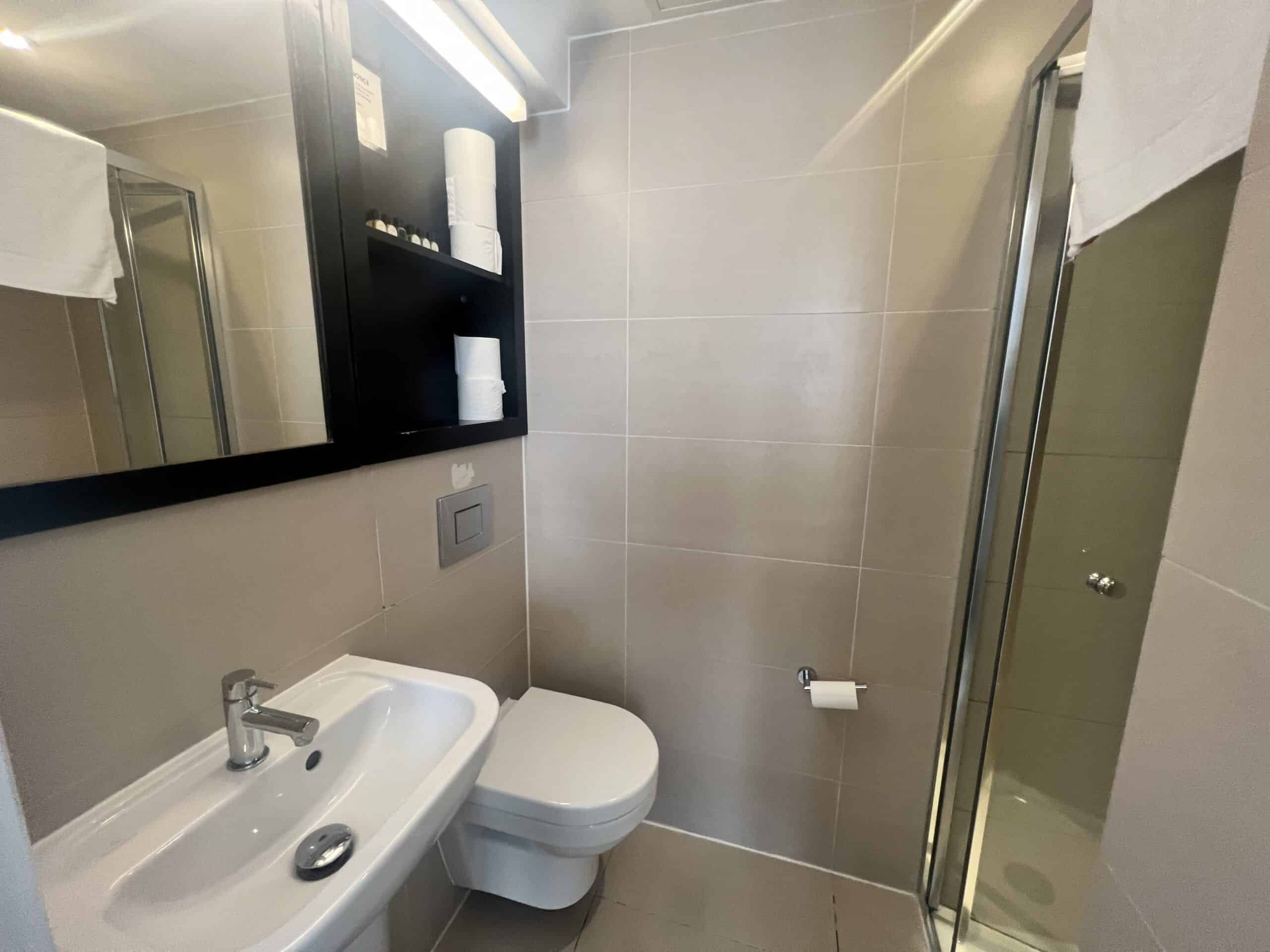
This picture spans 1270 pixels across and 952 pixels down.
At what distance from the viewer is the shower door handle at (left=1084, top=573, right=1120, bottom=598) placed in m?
1.04

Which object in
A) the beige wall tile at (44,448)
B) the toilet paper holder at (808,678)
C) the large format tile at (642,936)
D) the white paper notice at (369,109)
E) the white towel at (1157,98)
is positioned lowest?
the large format tile at (642,936)

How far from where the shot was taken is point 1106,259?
3.13ft

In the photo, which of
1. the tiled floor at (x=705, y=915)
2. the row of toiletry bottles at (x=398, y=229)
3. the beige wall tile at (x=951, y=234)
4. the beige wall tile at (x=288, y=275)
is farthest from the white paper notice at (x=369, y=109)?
the tiled floor at (x=705, y=915)

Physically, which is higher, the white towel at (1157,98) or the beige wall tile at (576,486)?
the white towel at (1157,98)

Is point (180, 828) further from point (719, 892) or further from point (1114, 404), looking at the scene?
point (1114, 404)

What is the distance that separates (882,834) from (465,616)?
4.25 ft

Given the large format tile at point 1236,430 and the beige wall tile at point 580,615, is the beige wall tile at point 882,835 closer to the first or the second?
the beige wall tile at point 580,615

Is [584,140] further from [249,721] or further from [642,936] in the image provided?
[642,936]

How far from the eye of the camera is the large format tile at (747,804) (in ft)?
4.53

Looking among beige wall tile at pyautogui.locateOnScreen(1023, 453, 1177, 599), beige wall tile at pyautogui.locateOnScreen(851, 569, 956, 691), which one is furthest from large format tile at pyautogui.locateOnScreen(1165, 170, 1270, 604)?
beige wall tile at pyautogui.locateOnScreen(851, 569, 956, 691)

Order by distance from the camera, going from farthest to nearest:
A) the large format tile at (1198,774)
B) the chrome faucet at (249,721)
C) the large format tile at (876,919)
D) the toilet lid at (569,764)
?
the large format tile at (876,919) → the toilet lid at (569,764) → the chrome faucet at (249,721) → the large format tile at (1198,774)

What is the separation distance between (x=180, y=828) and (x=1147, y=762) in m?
1.06

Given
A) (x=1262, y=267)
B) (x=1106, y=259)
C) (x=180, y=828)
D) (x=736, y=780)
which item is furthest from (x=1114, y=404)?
(x=180, y=828)

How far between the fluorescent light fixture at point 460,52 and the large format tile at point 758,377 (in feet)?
1.94
